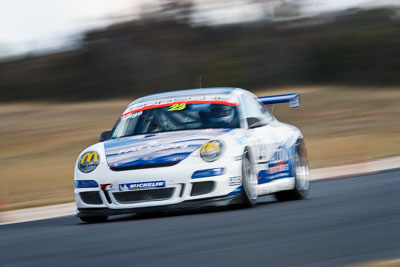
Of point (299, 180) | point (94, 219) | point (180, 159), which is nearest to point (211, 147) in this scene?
point (180, 159)

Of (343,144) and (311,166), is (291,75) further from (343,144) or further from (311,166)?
(311,166)

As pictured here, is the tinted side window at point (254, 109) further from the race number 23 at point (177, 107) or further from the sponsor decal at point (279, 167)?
the race number 23 at point (177, 107)

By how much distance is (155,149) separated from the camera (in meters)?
8.71

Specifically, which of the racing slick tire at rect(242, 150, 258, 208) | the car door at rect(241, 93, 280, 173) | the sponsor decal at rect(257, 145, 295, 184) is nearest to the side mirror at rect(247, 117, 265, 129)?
the car door at rect(241, 93, 280, 173)

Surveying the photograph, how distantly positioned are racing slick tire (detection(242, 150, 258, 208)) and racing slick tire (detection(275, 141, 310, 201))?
1482 millimetres

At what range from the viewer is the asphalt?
568cm

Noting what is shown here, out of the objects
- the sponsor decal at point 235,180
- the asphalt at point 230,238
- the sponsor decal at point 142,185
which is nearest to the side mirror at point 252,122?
the asphalt at point 230,238

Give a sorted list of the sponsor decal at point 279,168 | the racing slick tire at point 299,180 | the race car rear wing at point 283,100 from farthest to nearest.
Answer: the race car rear wing at point 283,100 → the racing slick tire at point 299,180 → the sponsor decal at point 279,168

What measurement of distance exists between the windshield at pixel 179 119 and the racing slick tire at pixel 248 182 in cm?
57

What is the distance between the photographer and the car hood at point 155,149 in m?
8.62

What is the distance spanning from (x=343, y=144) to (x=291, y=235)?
727 inches

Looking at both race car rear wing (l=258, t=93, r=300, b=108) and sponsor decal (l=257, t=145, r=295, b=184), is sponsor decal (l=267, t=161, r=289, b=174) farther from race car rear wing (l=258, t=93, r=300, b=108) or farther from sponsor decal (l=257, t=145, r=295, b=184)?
race car rear wing (l=258, t=93, r=300, b=108)

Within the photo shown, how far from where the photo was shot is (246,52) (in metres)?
50.6

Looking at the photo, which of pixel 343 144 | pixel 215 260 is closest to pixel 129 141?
pixel 215 260
